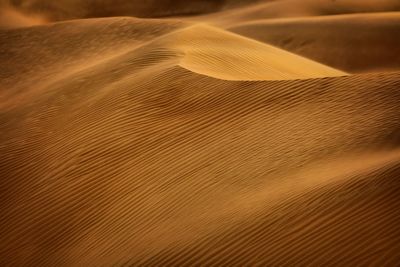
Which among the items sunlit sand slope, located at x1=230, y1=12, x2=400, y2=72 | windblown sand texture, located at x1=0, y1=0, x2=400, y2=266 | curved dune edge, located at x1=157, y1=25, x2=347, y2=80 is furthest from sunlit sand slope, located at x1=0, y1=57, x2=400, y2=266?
sunlit sand slope, located at x1=230, y1=12, x2=400, y2=72

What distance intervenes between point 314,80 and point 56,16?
44.7ft

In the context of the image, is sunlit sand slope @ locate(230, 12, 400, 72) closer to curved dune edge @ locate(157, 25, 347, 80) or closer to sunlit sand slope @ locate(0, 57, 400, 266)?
curved dune edge @ locate(157, 25, 347, 80)

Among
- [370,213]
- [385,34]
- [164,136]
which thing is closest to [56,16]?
[385,34]

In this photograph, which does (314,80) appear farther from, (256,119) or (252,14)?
(252,14)

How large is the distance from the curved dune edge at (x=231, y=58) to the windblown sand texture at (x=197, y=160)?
0.15ft

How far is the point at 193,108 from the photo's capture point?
19.8ft

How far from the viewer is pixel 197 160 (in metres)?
5.21

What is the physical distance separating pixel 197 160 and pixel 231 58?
295 centimetres

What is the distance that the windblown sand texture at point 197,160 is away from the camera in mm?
3797

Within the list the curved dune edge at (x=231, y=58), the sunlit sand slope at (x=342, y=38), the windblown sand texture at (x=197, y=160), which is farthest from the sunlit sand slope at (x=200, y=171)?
the sunlit sand slope at (x=342, y=38)

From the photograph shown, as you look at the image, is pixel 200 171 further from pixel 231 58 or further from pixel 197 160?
pixel 231 58

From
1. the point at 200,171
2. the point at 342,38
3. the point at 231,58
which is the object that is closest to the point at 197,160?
the point at 200,171

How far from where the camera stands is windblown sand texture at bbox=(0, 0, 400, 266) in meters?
3.80

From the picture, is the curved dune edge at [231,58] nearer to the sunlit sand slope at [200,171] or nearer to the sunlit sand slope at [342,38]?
the sunlit sand slope at [200,171]
